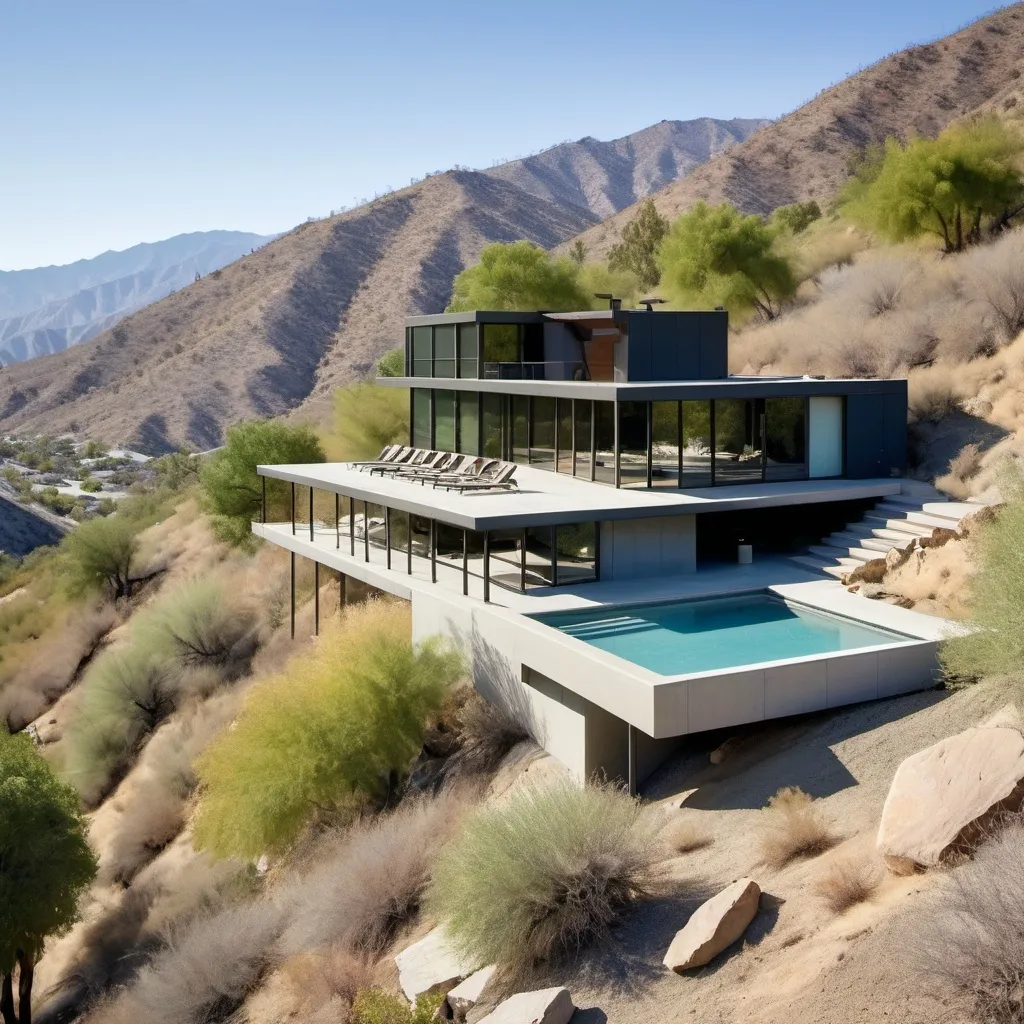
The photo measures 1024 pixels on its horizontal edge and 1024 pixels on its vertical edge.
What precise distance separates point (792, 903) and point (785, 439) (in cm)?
1369

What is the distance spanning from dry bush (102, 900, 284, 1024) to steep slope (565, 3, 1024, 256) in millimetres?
62236

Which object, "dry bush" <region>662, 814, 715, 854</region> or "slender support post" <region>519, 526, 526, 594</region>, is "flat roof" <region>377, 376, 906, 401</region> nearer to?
"slender support post" <region>519, 526, 526, 594</region>

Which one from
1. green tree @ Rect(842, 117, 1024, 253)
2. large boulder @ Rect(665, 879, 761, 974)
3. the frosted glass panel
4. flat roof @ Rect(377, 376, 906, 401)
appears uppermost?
green tree @ Rect(842, 117, 1024, 253)

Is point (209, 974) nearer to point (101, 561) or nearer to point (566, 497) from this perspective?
point (566, 497)

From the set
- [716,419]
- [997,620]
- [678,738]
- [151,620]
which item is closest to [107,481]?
[151,620]

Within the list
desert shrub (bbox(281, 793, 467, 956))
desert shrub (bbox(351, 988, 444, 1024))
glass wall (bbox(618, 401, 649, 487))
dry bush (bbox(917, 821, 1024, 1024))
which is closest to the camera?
dry bush (bbox(917, 821, 1024, 1024))

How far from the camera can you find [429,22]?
169 ft

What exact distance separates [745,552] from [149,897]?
39.0ft

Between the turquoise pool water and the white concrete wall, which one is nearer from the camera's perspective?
the turquoise pool water

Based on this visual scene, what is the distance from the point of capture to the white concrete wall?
18.3m

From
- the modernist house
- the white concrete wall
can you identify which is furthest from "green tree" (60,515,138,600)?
the white concrete wall

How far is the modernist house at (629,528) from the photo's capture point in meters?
13.5

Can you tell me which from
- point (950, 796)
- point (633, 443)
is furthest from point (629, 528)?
point (950, 796)

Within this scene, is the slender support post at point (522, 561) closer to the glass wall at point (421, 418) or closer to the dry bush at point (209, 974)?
the dry bush at point (209, 974)
